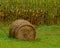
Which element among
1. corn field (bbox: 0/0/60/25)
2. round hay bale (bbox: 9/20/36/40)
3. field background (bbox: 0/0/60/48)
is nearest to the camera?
round hay bale (bbox: 9/20/36/40)

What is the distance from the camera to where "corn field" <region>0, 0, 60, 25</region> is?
1998 centimetres

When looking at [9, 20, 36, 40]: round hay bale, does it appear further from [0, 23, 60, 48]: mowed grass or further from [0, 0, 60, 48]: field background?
[0, 0, 60, 48]: field background

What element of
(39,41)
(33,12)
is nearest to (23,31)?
(39,41)

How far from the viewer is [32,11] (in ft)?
66.3

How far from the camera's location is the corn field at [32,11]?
65.6 feet

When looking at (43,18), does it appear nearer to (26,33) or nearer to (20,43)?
(26,33)

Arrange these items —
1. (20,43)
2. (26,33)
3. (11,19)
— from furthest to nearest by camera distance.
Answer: (11,19)
(26,33)
(20,43)

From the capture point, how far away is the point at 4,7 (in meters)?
20.2

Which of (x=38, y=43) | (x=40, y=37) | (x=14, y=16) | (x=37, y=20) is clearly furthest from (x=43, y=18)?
(x=38, y=43)

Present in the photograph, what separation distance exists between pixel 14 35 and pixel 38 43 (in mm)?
1471

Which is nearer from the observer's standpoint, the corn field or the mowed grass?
the mowed grass

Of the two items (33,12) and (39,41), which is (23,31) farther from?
(33,12)

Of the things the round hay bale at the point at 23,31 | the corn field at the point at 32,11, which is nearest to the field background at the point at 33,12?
the corn field at the point at 32,11

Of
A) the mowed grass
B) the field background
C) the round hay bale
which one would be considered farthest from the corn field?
the round hay bale
